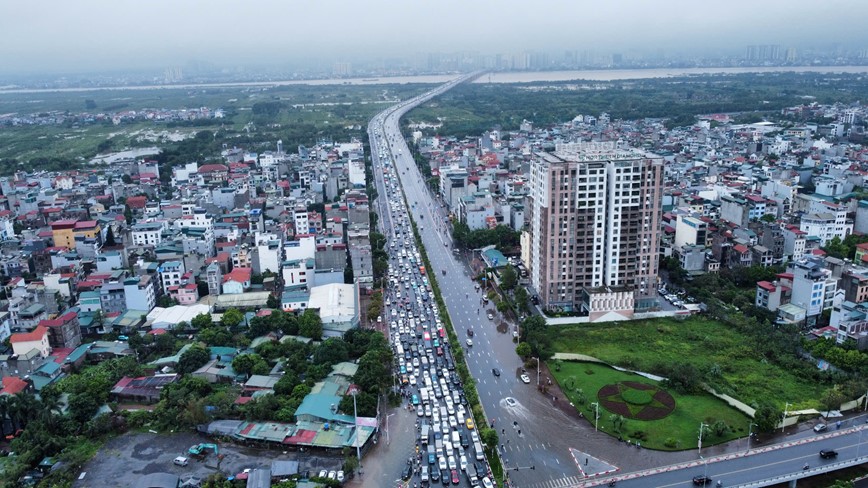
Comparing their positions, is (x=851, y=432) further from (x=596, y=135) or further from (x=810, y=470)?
(x=596, y=135)

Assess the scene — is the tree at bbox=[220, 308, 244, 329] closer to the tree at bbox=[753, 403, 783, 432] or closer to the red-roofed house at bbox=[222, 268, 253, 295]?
the red-roofed house at bbox=[222, 268, 253, 295]

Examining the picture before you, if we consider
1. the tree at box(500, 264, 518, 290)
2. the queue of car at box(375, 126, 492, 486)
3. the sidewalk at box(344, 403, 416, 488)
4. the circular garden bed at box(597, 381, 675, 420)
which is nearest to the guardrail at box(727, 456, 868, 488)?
the circular garden bed at box(597, 381, 675, 420)

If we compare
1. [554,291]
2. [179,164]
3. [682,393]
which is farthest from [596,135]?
[682,393]

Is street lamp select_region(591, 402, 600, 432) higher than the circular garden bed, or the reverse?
street lamp select_region(591, 402, 600, 432)

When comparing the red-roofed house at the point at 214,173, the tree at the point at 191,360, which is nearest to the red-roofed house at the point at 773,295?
the tree at the point at 191,360

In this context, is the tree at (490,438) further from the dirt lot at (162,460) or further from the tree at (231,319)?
the tree at (231,319)

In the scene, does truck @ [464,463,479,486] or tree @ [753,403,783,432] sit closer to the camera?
truck @ [464,463,479,486]

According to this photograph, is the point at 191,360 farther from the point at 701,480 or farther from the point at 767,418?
the point at 767,418
